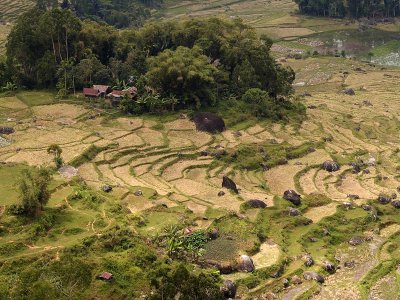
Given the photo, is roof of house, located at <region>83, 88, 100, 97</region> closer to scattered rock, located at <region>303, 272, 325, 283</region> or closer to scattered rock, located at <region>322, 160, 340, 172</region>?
scattered rock, located at <region>322, 160, 340, 172</region>

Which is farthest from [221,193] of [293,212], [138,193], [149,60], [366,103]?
[366,103]

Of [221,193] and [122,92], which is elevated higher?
[122,92]

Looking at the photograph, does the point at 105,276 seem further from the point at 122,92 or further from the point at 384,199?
the point at 122,92

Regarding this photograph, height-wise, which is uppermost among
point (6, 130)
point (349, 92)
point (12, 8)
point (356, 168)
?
point (12, 8)

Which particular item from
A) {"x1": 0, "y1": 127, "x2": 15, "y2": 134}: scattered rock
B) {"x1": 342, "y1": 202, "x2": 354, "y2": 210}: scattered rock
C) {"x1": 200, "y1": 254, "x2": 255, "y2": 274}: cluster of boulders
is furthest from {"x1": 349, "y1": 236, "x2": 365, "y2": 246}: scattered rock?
{"x1": 0, "y1": 127, "x2": 15, "y2": 134}: scattered rock

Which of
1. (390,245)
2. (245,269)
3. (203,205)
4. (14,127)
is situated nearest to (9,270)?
(245,269)

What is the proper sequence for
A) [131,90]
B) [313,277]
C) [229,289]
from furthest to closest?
1. [131,90]
2. [313,277]
3. [229,289]
